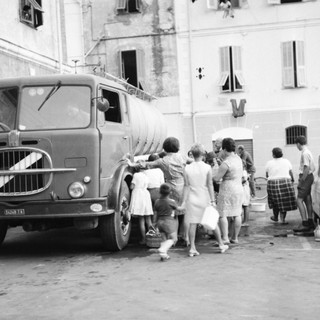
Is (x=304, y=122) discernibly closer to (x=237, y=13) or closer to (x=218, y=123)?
(x=218, y=123)

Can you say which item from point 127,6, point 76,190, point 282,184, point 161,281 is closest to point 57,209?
point 76,190

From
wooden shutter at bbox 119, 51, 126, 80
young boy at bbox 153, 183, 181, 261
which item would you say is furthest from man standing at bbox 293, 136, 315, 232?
wooden shutter at bbox 119, 51, 126, 80

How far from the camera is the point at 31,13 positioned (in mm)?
16344

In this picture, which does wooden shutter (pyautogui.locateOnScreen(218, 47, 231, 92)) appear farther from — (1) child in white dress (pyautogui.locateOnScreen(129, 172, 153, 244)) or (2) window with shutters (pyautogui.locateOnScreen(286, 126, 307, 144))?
(1) child in white dress (pyautogui.locateOnScreen(129, 172, 153, 244))

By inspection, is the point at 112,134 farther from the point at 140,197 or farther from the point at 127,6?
the point at 127,6

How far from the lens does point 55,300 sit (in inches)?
234

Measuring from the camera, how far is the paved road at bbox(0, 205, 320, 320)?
5457mm

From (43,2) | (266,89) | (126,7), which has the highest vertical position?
(126,7)

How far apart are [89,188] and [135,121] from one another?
313cm

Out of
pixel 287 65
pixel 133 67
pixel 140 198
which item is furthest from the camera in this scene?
pixel 133 67

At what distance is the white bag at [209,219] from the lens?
7.88m

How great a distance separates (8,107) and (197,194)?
3.04 metres

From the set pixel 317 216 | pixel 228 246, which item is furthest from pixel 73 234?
pixel 317 216

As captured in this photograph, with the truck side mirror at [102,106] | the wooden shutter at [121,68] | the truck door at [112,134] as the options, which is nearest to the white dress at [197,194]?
the truck door at [112,134]
